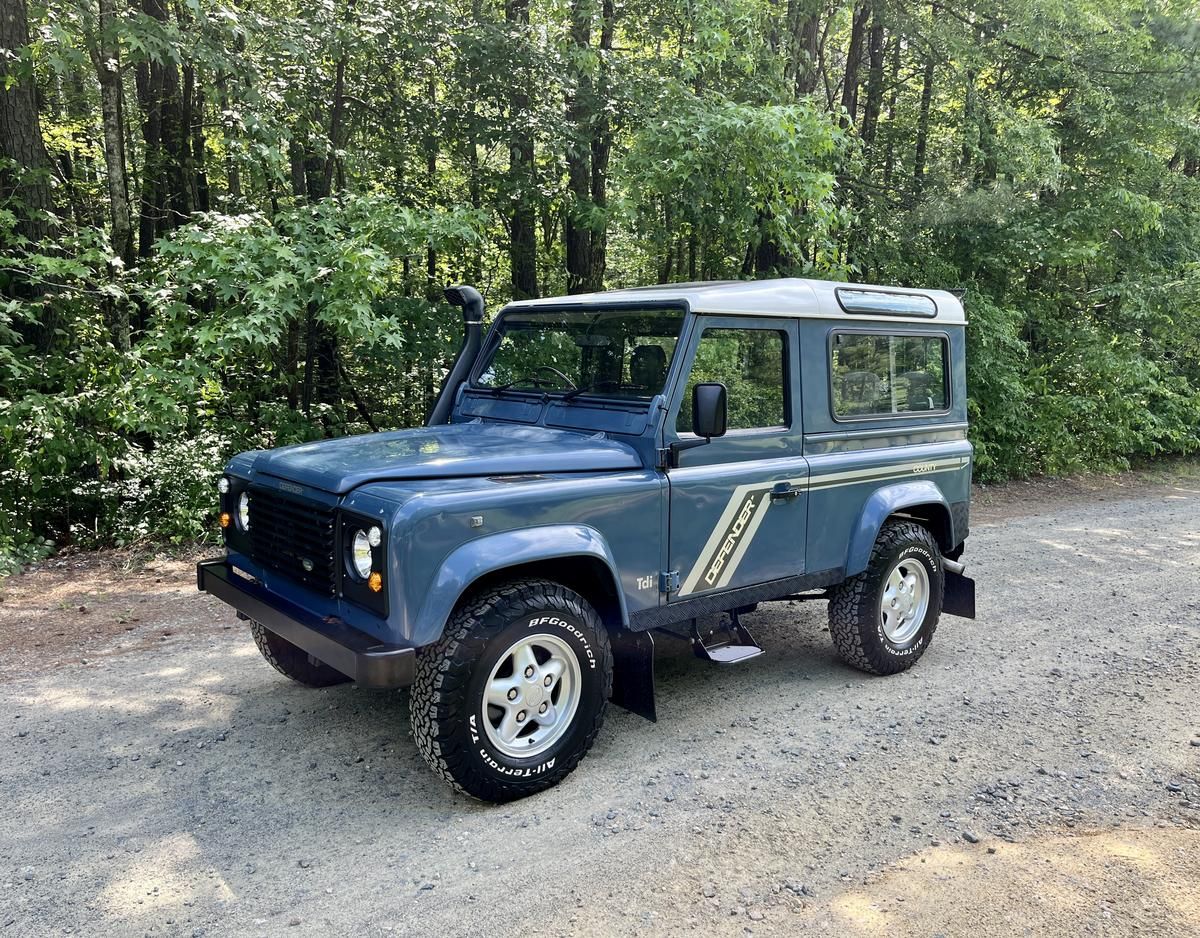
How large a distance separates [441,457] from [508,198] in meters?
7.24

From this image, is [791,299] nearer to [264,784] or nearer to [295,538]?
[295,538]

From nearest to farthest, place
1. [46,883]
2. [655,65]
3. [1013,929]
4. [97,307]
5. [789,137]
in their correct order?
[1013,929] < [46,883] < [97,307] < [789,137] < [655,65]

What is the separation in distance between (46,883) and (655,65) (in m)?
9.54

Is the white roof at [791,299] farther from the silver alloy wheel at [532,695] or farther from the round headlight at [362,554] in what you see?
the round headlight at [362,554]

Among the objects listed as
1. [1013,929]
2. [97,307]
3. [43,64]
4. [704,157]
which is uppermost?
[43,64]

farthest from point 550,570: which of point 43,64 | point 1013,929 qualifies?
point 43,64

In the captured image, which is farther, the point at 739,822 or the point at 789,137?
the point at 789,137

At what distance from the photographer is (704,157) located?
8.95 metres

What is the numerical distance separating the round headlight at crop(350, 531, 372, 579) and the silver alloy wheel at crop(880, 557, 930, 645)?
9.92 ft

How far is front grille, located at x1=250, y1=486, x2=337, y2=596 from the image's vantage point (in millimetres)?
3551

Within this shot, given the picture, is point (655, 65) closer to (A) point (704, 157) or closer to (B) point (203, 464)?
(A) point (704, 157)

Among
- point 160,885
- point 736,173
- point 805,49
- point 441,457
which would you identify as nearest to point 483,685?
point 441,457

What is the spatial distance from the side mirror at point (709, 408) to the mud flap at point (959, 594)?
2473mm

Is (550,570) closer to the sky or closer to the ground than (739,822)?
closer to the sky
